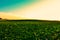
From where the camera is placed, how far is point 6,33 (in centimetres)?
2506

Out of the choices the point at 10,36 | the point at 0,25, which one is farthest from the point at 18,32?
the point at 0,25

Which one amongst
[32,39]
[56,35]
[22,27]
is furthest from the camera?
[22,27]

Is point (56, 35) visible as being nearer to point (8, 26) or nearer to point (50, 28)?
point (50, 28)

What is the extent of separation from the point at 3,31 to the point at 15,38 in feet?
8.95

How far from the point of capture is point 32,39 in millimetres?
23406

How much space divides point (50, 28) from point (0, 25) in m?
6.96

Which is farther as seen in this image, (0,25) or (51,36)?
(0,25)

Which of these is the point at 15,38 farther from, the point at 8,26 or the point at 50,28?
the point at 50,28

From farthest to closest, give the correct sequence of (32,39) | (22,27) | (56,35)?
(22,27) → (56,35) → (32,39)

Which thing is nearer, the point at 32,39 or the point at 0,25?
the point at 32,39

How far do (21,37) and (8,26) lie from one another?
418 centimetres

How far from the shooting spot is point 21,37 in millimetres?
23797

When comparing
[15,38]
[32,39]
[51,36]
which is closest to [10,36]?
[15,38]

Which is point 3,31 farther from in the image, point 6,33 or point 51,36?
point 51,36
